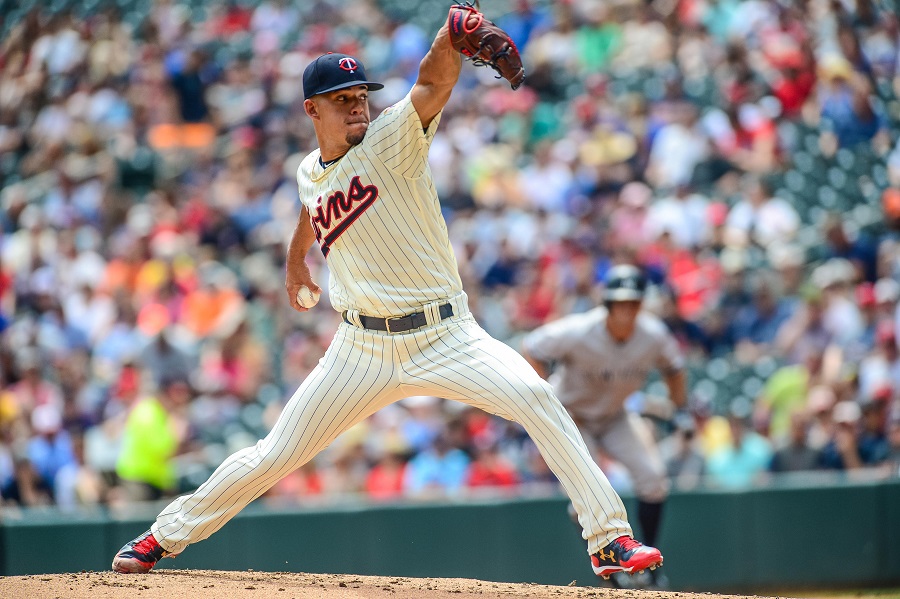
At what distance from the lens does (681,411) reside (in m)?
8.31

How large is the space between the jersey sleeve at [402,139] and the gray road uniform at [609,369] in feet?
8.48

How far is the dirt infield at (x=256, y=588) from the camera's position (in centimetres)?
432

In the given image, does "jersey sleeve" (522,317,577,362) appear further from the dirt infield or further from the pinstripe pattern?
the pinstripe pattern

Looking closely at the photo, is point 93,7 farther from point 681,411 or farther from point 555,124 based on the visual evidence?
point 681,411

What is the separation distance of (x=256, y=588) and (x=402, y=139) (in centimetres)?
173

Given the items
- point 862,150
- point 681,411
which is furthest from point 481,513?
point 862,150

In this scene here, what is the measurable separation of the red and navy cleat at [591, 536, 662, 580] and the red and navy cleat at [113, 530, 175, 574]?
1682mm

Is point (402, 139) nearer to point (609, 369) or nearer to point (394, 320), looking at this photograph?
point (394, 320)

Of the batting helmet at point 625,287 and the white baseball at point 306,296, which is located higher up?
the batting helmet at point 625,287

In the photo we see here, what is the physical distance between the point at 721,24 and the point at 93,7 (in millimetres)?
6968

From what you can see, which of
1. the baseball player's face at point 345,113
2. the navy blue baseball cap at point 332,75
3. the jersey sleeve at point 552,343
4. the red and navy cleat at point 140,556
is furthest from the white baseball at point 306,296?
the jersey sleeve at point 552,343

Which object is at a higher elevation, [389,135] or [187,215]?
[187,215]

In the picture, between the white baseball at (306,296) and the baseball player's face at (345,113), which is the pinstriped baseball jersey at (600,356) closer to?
the white baseball at (306,296)

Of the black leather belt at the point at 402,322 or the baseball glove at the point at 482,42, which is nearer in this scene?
the baseball glove at the point at 482,42
